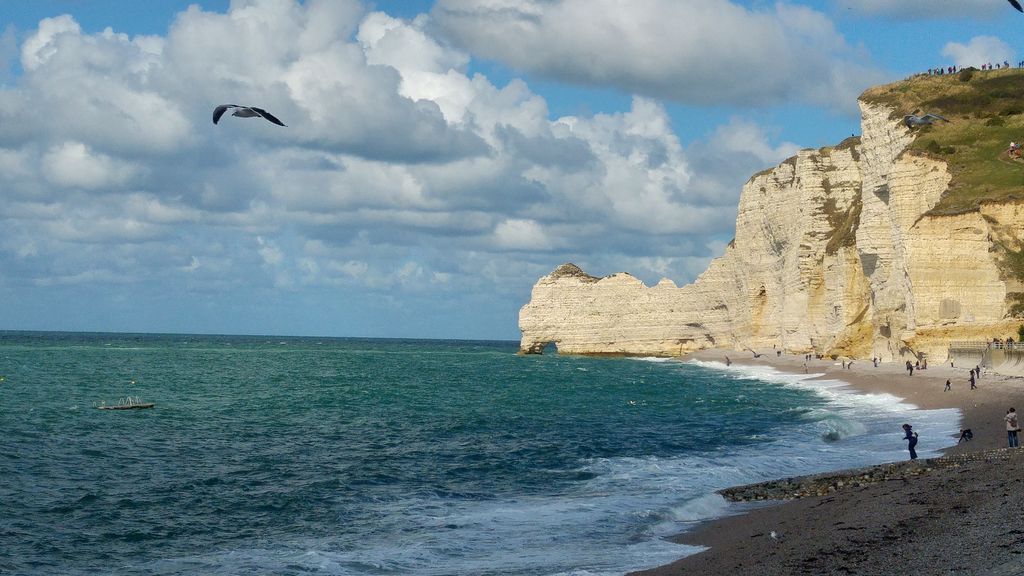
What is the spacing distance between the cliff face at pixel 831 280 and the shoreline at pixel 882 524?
29.3 metres

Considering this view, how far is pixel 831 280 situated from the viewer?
7306 cm

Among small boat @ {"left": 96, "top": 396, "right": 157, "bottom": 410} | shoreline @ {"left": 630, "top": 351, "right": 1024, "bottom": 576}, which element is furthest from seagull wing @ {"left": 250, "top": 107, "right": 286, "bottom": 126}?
small boat @ {"left": 96, "top": 396, "right": 157, "bottom": 410}

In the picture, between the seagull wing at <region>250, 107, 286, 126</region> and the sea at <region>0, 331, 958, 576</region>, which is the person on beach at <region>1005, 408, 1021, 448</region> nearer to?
the sea at <region>0, 331, 958, 576</region>

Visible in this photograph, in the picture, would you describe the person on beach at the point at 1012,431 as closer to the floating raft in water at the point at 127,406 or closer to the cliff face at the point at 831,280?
the cliff face at the point at 831,280

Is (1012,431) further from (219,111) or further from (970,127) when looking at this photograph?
(970,127)

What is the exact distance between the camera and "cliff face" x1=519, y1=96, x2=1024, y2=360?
5003 cm

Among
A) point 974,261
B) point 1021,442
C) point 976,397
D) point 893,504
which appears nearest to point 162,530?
point 893,504

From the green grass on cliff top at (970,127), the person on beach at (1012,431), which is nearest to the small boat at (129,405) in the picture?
the person on beach at (1012,431)

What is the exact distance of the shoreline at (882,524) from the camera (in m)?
11.6

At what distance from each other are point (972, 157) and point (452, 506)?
149 ft

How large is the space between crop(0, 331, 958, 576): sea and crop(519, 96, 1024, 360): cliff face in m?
8.45

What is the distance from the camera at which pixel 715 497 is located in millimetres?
19719

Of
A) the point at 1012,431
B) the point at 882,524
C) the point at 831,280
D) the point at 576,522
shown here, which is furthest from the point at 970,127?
the point at 882,524

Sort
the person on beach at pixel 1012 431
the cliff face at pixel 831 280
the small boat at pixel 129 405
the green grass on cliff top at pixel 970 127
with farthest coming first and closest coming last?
1. the green grass on cliff top at pixel 970 127
2. the cliff face at pixel 831 280
3. the small boat at pixel 129 405
4. the person on beach at pixel 1012 431
